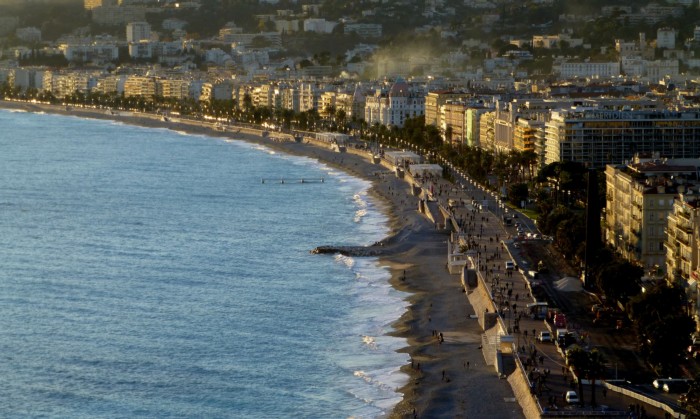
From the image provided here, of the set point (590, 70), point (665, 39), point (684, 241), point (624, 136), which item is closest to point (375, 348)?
point (684, 241)

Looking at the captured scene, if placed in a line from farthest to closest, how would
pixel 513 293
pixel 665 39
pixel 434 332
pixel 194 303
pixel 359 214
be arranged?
1. pixel 665 39
2. pixel 359 214
3. pixel 194 303
4. pixel 513 293
5. pixel 434 332

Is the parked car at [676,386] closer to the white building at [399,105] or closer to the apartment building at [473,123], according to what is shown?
the apartment building at [473,123]

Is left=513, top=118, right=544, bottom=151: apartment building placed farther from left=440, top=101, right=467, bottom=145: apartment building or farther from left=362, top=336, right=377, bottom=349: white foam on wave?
left=362, top=336, right=377, bottom=349: white foam on wave

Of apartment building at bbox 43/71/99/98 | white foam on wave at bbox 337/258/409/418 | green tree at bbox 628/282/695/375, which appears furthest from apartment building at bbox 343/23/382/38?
green tree at bbox 628/282/695/375

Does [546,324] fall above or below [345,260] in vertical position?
above

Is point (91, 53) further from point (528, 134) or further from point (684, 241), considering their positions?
point (684, 241)

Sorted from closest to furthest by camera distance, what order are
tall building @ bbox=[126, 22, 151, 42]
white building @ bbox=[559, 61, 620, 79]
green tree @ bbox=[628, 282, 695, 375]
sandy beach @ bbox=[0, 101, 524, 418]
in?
green tree @ bbox=[628, 282, 695, 375] → sandy beach @ bbox=[0, 101, 524, 418] → white building @ bbox=[559, 61, 620, 79] → tall building @ bbox=[126, 22, 151, 42]
